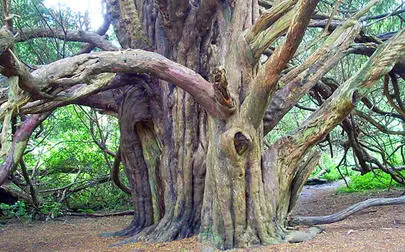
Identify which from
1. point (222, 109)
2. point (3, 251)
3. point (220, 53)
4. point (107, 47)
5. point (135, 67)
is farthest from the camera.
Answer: point (107, 47)

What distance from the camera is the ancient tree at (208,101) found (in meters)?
3.70

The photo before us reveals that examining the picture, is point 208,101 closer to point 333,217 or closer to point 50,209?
point 333,217

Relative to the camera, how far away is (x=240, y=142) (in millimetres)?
3996

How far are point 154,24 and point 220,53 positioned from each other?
1.06 meters

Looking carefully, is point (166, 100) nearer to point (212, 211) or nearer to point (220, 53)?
point (220, 53)

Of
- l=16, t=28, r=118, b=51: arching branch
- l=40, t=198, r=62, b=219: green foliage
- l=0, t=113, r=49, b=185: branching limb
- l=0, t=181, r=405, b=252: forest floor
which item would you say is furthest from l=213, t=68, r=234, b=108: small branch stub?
l=40, t=198, r=62, b=219: green foliage

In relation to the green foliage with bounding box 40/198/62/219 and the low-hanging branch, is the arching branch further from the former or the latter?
the green foliage with bounding box 40/198/62/219

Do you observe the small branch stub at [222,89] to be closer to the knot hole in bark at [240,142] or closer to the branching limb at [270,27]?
the knot hole in bark at [240,142]

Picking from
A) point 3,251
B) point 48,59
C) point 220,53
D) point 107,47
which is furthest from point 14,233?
point 220,53

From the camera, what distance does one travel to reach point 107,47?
19.2 ft

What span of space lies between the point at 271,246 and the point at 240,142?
955 mm

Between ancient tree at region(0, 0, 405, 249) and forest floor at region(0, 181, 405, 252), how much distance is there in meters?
0.31

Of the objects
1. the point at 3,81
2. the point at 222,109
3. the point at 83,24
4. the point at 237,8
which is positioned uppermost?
the point at 83,24

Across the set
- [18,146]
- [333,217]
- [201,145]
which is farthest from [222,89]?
[18,146]
